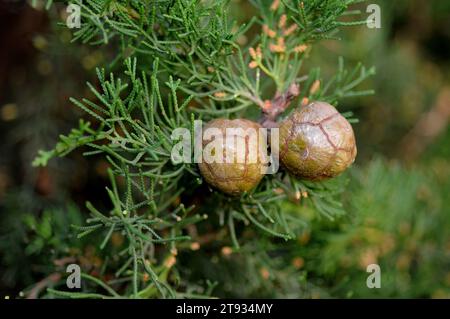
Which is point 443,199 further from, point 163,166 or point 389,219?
point 163,166

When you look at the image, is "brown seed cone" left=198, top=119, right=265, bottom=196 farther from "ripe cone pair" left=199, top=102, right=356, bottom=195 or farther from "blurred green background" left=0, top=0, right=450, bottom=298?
"blurred green background" left=0, top=0, right=450, bottom=298

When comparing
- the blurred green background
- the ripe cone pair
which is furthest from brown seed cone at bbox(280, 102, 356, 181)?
the blurred green background

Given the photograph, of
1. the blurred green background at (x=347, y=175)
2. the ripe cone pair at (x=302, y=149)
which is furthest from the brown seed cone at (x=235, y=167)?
the blurred green background at (x=347, y=175)

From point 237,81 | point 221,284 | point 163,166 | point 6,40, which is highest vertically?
point 6,40

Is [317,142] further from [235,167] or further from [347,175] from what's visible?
[347,175]

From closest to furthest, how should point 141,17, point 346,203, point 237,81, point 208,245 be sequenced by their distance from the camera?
point 141,17, point 237,81, point 208,245, point 346,203

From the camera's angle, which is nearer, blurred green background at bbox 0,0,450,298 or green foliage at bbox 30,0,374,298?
green foliage at bbox 30,0,374,298

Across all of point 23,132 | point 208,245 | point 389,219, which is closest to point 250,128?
point 208,245

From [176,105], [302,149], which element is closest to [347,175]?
[302,149]
